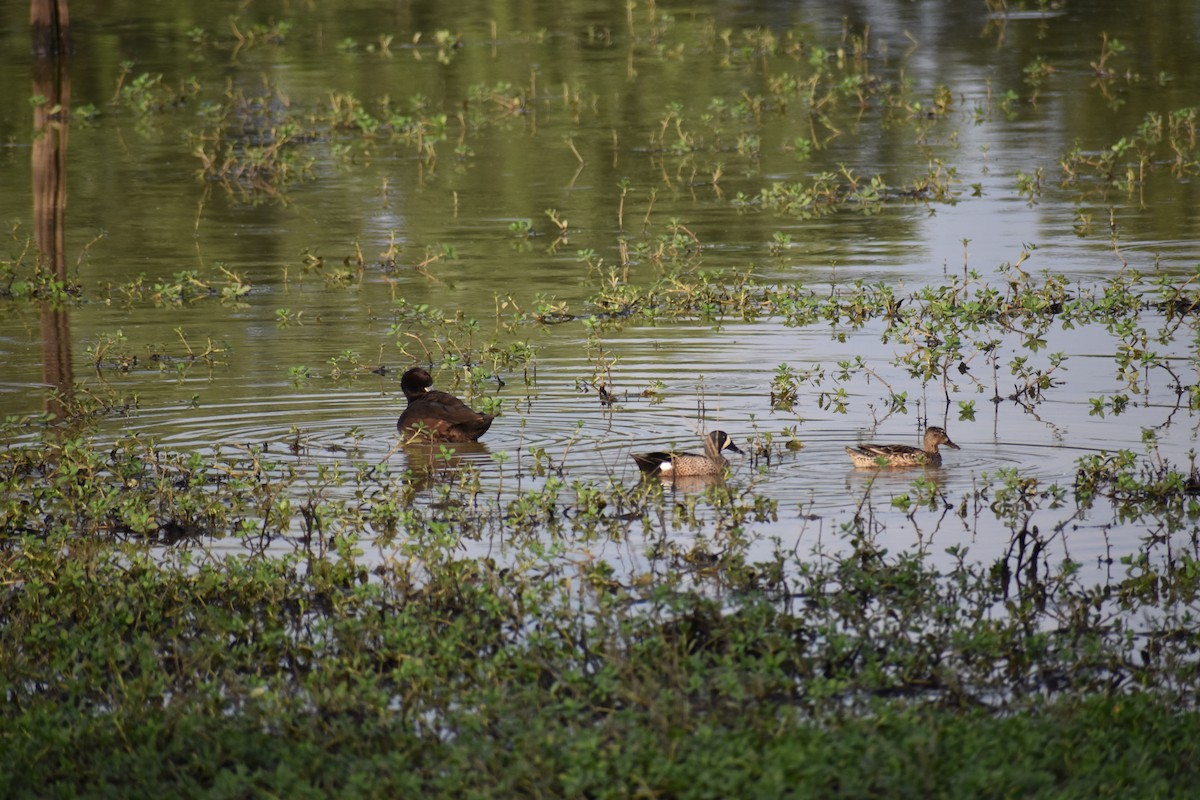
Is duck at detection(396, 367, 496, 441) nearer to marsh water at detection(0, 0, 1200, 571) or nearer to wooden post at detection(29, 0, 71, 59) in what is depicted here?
marsh water at detection(0, 0, 1200, 571)

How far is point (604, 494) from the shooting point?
10125 millimetres

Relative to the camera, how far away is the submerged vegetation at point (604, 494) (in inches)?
258

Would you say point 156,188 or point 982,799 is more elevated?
point 156,188

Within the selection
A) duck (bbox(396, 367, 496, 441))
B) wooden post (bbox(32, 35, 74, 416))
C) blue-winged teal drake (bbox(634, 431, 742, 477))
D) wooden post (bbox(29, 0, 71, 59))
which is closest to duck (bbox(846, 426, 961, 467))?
blue-winged teal drake (bbox(634, 431, 742, 477))

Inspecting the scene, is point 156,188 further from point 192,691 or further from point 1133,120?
point 192,691

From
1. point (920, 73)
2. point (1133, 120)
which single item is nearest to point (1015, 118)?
point (1133, 120)

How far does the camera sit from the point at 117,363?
14.6 metres

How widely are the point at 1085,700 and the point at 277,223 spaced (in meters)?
15.8

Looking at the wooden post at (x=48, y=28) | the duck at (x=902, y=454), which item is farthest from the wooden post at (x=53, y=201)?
the duck at (x=902, y=454)

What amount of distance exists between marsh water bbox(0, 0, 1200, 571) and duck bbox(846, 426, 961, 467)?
0.08 m

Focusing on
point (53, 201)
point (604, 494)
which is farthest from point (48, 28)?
point (604, 494)

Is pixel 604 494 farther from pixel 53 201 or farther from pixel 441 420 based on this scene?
pixel 53 201

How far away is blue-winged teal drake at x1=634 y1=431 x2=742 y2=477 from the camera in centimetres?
1071

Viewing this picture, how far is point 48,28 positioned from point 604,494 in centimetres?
3012
